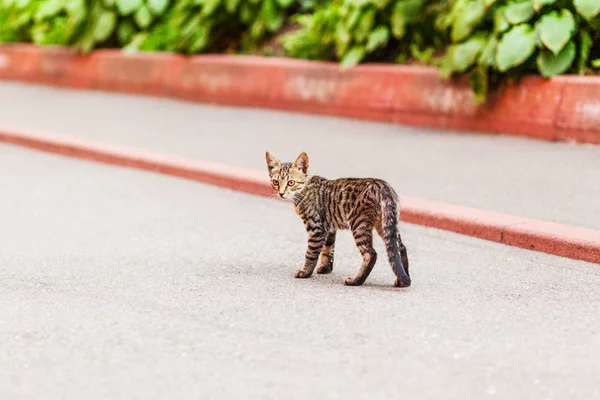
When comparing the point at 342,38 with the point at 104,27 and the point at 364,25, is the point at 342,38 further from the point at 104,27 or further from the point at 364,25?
the point at 104,27

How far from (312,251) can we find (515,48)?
17.1 ft

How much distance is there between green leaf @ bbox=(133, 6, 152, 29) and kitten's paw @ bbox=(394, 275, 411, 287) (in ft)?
37.7

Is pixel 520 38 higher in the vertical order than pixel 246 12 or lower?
higher

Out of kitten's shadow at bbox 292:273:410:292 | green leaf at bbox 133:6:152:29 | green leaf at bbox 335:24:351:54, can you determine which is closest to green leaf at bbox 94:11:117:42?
green leaf at bbox 133:6:152:29

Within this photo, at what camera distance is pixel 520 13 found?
11.3m

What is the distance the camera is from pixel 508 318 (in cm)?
561

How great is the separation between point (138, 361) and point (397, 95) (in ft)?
26.8

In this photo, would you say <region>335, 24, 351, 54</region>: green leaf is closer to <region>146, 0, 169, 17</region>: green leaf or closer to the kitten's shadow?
<region>146, 0, 169, 17</region>: green leaf

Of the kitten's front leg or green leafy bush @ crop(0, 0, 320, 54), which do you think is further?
Answer: green leafy bush @ crop(0, 0, 320, 54)

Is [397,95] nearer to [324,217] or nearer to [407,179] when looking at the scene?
[407,179]

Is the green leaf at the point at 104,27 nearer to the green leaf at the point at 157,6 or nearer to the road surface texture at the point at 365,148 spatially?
the green leaf at the point at 157,6

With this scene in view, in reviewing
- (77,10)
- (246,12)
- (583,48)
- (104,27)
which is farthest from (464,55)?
(77,10)

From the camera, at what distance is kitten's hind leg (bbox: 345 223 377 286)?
249 inches

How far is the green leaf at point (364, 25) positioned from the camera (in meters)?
13.4
